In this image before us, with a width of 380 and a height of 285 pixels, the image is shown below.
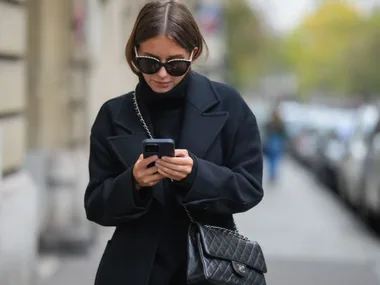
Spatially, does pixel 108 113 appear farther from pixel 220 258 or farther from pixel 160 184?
pixel 220 258

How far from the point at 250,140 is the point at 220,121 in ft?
0.42

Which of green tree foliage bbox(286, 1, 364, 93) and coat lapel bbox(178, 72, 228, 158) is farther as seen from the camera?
green tree foliage bbox(286, 1, 364, 93)

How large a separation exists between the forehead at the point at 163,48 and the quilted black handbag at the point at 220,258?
56 cm

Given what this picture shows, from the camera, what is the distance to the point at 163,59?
3.13m

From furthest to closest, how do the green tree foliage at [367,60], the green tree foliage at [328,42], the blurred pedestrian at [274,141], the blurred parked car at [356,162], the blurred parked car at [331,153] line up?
the green tree foliage at [328,42] < the green tree foliage at [367,60] < the blurred pedestrian at [274,141] < the blurred parked car at [331,153] < the blurred parked car at [356,162]

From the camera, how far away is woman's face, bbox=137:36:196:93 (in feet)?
10.3

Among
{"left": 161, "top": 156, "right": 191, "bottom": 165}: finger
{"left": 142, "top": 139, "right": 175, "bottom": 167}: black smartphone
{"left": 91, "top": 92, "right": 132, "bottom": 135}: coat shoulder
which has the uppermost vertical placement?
{"left": 91, "top": 92, "right": 132, "bottom": 135}: coat shoulder

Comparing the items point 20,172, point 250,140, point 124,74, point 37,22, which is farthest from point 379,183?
point 250,140

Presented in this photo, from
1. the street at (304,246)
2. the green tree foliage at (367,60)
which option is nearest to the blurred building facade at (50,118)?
the street at (304,246)

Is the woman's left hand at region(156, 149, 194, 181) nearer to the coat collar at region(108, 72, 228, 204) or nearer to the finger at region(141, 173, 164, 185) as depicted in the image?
the finger at region(141, 173, 164, 185)

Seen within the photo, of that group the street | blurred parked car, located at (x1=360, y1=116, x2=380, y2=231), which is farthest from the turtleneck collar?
blurred parked car, located at (x1=360, y1=116, x2=380, y2=231)

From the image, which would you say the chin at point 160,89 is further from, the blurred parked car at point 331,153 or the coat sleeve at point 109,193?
the blurred parked car at point 331,153

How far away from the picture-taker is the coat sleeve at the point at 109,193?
307 centimetres

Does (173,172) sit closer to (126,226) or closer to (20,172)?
(126,226)
